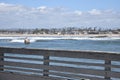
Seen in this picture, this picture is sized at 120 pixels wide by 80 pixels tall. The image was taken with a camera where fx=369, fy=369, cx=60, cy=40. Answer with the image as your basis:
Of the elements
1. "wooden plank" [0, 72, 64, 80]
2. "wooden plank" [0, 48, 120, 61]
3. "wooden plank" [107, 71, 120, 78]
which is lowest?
"wooden plank" [0, 72, 64, 80]

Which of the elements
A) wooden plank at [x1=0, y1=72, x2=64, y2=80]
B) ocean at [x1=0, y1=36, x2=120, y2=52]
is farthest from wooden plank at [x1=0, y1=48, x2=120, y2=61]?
ocean at [x1=0, y1=36, x2=120, y2=52]

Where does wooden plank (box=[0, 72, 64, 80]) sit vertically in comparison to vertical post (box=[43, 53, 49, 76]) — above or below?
below

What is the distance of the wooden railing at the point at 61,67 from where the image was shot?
8039mm

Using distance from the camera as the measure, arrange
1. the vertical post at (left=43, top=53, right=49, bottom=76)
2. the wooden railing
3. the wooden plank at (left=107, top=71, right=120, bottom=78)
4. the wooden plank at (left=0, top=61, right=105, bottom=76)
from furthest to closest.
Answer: the vertical post at (left=43, top=53, right=49, bottom=76) → the wooden plank at (left=0, top=61, right=105, bottom=76) → the wooden railing → the wooden plank at (left=107, top=71, right=120, bottom=78)

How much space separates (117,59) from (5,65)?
3.34 metres

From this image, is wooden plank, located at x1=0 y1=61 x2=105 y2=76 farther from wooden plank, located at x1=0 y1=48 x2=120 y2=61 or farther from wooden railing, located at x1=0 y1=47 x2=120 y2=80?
wooden plank, located at x1=0 y1=48 x2=120 y2=61

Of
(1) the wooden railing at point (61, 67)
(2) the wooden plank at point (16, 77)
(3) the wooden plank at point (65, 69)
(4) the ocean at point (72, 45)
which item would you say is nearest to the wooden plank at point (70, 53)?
(1) the wooden railing at point (61, 67)

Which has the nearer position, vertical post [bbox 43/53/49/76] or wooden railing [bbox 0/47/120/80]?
wooden railing [bbox 0/47/120/80]

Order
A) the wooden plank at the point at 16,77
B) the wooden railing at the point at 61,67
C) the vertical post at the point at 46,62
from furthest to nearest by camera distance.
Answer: the wooden plank at the point at 16,77
the vertical post at the point at 46,62
the wooden railing at the point at 61,67

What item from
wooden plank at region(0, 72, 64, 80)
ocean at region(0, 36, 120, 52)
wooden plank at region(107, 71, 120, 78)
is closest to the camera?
wooden plank at region(107, 71, 120, 78)

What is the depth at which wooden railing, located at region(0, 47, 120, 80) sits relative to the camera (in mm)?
8039

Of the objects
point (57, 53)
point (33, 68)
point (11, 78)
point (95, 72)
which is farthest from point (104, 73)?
point (11, 78)

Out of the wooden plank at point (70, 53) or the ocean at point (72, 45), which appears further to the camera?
the ocean at point (72, 45)

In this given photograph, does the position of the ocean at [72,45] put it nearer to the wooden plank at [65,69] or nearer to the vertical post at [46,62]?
the wooden plank at [65,69]
